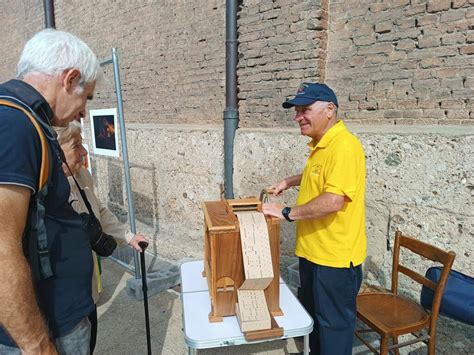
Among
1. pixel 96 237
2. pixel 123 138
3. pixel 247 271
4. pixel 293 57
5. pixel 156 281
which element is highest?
pixel 293 57

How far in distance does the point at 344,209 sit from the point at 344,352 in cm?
93

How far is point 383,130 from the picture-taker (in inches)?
111

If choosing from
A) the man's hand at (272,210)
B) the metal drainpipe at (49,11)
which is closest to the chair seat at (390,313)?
the man's hand at (272,210)

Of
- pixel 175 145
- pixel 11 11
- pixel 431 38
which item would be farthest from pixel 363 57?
pixel 11 11

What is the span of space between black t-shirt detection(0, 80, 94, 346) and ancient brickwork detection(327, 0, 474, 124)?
100 inches

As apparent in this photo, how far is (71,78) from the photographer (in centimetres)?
126

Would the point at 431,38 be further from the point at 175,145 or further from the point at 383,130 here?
the point at 175,145

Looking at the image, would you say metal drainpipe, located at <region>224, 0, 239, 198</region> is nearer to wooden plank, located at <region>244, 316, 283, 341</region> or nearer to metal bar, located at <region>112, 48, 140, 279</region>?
metal bar, located at <region>112, 48, 140, 279</region>

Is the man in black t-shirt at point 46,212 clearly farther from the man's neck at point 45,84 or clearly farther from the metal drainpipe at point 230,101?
the metal drainpipe at point 230,101

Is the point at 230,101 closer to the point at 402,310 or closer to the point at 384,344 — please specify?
the point at 402,310

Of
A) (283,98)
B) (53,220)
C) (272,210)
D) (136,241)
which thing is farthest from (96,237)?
(283,98)

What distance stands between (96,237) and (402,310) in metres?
2.02

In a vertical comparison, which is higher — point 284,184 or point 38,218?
point 38,218

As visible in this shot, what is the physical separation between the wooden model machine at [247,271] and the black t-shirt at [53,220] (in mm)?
556
